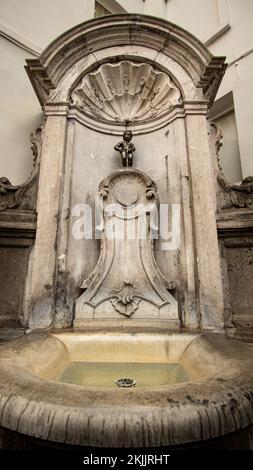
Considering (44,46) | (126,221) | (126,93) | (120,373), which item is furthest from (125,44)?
(120,373)

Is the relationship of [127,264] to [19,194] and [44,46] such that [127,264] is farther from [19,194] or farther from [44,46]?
[44,46]

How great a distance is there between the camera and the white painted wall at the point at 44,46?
13.4 feet

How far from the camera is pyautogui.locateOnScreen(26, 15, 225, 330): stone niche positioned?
93.7 inches

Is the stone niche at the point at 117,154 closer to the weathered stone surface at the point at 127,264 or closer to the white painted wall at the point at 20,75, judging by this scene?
the weathered stone surface at the point at 127,264

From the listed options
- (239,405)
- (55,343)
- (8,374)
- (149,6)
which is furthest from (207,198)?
(149,6)

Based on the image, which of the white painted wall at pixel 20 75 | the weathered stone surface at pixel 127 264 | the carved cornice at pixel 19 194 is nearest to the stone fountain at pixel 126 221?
the weathered stone surface at pixel 127 264

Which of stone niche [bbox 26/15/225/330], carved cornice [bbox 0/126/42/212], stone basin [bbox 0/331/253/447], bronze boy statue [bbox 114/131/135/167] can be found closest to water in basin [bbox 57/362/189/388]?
stone basin [bbox 0/331/253/447]

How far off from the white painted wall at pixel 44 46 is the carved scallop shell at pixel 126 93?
1.40 meters

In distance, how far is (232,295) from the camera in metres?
2.41

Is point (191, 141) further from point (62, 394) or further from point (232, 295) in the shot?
point (62, 394)

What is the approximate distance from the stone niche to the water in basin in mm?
553

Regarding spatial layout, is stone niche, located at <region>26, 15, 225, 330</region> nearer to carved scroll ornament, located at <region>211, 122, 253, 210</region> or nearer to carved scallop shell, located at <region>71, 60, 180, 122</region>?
carved scallop shell, located at <region>71, 60, 180, 122</region>

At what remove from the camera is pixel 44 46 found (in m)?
4.76
